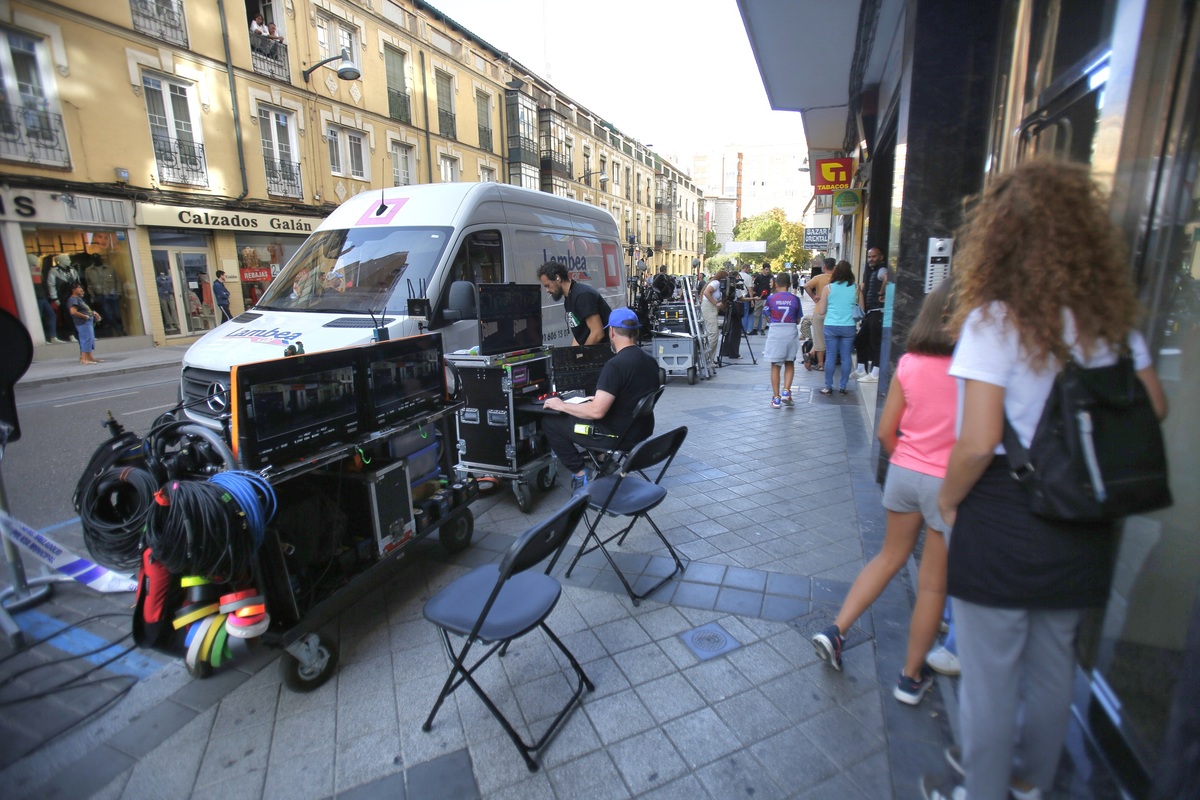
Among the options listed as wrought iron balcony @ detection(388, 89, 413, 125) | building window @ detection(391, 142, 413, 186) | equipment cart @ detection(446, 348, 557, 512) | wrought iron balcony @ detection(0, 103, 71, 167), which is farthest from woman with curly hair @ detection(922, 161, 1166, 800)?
wrought iron balcony @ detection(388, 89, 413, 125)

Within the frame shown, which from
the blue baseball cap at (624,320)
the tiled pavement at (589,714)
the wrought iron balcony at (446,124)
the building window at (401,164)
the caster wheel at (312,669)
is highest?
the wrought iron balcony at (446,124)

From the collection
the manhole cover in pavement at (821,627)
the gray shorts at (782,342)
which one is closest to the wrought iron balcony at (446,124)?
the gray shorts at (782,342)

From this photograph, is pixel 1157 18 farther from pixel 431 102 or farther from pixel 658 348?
pixel 431 102

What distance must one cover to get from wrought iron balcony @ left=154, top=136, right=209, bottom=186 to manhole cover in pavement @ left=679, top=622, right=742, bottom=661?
18.0 meters

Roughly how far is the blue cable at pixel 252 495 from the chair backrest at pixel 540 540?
94cm

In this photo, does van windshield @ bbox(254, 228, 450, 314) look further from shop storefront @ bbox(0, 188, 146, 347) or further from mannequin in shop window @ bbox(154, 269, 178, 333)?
mannequin in shop window @ bbox(154, 269, 178, 333)

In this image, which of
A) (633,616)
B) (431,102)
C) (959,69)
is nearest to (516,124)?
(431,102)

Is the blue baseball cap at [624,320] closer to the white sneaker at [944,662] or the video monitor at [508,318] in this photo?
the video monitor at [508,318]

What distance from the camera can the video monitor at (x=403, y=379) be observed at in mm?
3102

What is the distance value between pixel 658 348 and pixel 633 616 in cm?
699

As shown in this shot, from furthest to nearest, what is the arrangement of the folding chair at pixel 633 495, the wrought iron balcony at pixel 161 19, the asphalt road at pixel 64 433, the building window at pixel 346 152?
the building window at pixel 346 152
the wrought iron balcony at pixel 161 19
the asphalt road at pixel 64 433
the folding chair at pixel 633 495

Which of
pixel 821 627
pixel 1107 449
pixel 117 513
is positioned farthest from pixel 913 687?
pixel 117 513

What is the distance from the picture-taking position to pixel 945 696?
97.5 inches

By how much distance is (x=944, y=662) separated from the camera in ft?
8.47
